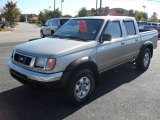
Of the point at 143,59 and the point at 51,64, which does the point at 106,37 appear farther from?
the point at 143,59

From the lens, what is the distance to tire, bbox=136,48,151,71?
7.53 meters

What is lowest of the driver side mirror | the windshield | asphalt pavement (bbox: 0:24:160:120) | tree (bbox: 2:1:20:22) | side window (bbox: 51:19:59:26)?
asphalt pavement (bbox: 0:24:160:120)

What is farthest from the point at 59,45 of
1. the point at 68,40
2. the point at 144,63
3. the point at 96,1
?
the point at 96,1

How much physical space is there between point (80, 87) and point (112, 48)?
1438mm

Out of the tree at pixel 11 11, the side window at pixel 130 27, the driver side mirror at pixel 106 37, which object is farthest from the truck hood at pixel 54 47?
the tree at pixel 11 11

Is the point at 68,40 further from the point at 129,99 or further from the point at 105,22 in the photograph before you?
the point at 129,99

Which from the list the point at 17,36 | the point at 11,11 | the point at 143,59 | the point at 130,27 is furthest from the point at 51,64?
the point at 11,11

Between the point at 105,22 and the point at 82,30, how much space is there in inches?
23.7

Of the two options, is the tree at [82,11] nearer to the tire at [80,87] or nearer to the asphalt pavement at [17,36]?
the asphalt pavement at [17,36]

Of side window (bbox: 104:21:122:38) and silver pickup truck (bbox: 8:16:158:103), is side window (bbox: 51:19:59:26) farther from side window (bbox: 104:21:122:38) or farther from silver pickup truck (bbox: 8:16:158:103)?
side window (bbox: 104:21:122:38)

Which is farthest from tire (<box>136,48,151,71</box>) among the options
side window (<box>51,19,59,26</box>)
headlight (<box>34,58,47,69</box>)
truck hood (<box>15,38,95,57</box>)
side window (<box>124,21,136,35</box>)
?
side window (<box>51,19,59,26</box>)

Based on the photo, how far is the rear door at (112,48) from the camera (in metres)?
5.45

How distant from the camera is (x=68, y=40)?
532cm

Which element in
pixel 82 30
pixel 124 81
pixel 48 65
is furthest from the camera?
pixel 124 81
